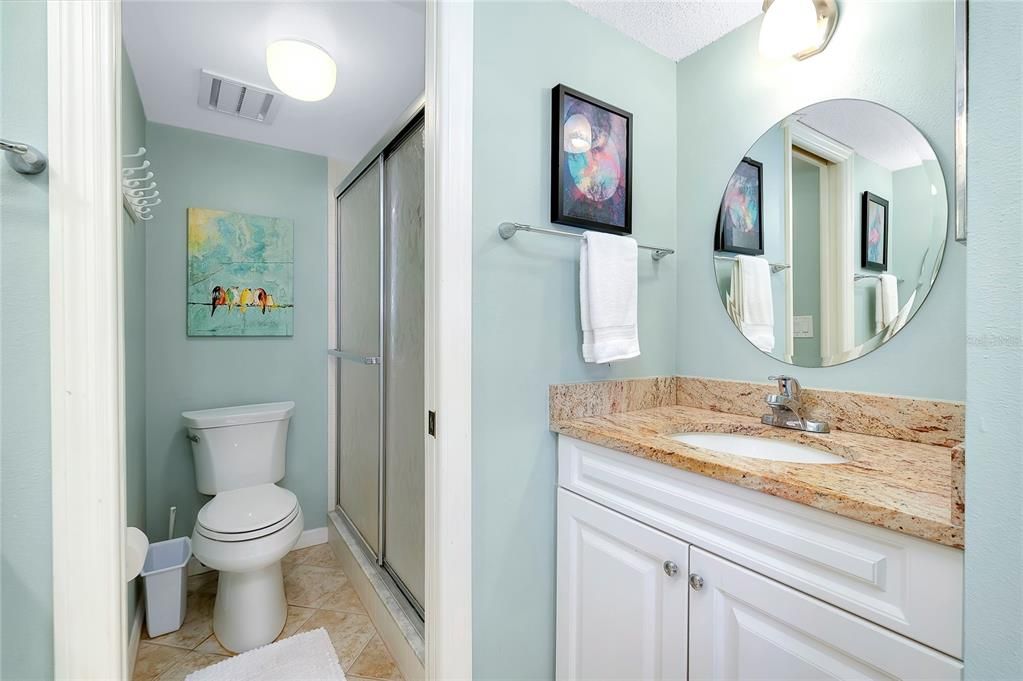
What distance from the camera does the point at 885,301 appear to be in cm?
117

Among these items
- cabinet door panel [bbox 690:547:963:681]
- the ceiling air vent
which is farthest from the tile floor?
the ceiling air vent

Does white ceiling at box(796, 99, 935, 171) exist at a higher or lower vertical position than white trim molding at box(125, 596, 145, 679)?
higher

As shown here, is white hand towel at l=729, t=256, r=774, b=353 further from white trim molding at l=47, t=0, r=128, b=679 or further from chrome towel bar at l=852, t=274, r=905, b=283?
white trim molding at l=47, t=0, r=128, b=679

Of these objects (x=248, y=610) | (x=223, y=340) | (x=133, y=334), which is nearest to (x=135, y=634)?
(x=248, y=610)

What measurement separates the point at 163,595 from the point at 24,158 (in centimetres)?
178

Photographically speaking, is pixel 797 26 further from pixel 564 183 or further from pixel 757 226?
pixel 564 183

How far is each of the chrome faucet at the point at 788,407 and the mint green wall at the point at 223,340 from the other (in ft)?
7.22

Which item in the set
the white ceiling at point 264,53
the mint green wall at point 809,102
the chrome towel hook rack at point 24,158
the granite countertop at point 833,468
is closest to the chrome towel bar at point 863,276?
the mint green wall at point 809,102

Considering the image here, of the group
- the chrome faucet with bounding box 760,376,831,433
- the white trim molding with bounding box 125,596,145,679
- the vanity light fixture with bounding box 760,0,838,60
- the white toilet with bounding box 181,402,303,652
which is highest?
the vanity light fixture with bounding box 760,0,838,60

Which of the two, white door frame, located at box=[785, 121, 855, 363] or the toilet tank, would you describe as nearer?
white door frame, located at box=[785, 121, 855, 363]

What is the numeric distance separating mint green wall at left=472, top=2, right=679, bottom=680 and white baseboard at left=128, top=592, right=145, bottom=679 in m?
1.30

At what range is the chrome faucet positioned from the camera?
124cm

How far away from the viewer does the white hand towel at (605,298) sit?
49.8 inches

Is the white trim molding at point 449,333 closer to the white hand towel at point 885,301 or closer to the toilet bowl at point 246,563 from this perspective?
the toilet bowl at point 246,563
